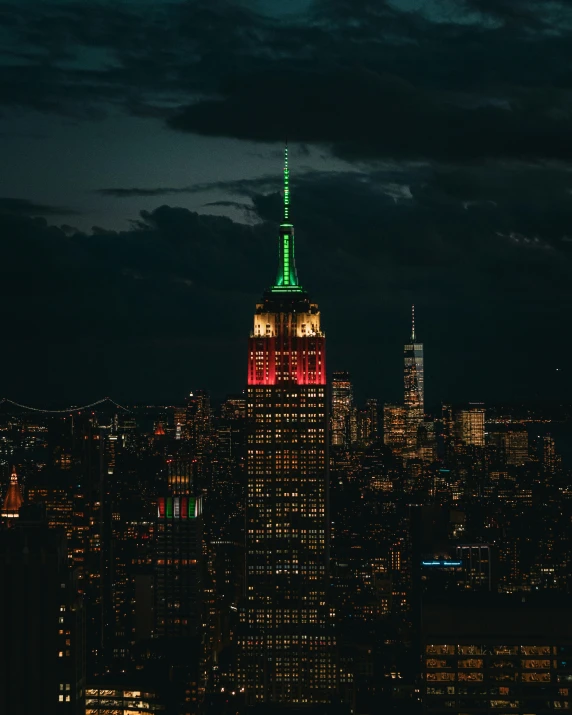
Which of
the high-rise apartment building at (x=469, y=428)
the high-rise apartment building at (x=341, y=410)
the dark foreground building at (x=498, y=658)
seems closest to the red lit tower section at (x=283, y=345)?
the high-rise apartment building at (x=341, y=410)

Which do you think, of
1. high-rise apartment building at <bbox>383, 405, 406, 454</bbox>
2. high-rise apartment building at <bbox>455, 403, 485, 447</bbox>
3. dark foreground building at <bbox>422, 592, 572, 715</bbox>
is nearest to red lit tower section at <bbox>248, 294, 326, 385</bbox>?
high-rise apartment building at <bbox>455, 403, 485, 447</bbox>

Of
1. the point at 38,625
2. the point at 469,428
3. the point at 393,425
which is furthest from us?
the point at 393,425

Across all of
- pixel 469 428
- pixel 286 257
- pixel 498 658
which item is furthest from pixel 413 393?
pixel 498 658

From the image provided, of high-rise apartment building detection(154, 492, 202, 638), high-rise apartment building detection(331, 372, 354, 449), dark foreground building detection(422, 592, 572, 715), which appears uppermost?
high-rise apartment building detection(331, 372, 354, 449)

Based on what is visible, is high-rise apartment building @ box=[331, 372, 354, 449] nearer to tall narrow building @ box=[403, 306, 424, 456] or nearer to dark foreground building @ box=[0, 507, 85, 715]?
tall narrow building @ box=[403, 306, 424, 456]

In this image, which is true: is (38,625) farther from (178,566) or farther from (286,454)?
(286,454)

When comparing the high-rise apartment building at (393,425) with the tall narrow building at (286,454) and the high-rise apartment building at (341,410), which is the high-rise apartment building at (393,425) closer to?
the high-rise apartment building at (341,410)
